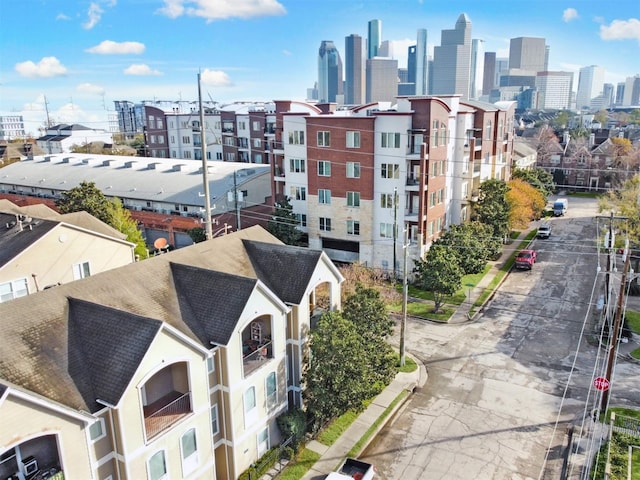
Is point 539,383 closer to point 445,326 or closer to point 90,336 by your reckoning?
point 445,326

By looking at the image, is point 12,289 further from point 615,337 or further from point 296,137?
point 615,337

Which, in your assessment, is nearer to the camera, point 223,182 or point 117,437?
point 117,437

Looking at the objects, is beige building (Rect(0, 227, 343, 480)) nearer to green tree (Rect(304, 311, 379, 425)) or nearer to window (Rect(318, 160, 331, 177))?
green tree (Rect(304, 311, 379, 425))

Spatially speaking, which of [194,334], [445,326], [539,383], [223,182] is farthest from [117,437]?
[223,182]

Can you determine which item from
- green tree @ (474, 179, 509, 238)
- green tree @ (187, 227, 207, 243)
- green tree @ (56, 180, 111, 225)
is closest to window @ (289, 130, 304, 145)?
green tree @ (187, 227, 207, 243)

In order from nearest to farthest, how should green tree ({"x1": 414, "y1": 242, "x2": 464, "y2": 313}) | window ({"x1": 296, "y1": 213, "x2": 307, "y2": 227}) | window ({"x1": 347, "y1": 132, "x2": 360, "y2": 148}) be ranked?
green tree ({"x1": 414, "y1": 242, "x2": 464, "y2": 313})
window ({"x1": 347, "y1": 132, "x2": 360, "y2": 148})
window ({"x1": 296, "y1": 213, "x2": 307, "y2": 227})

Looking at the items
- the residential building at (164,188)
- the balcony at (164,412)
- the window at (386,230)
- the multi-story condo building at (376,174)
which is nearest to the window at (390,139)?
the multi-story condo building at (376,174)

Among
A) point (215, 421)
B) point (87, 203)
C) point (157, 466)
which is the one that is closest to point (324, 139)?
point (87, 203)
